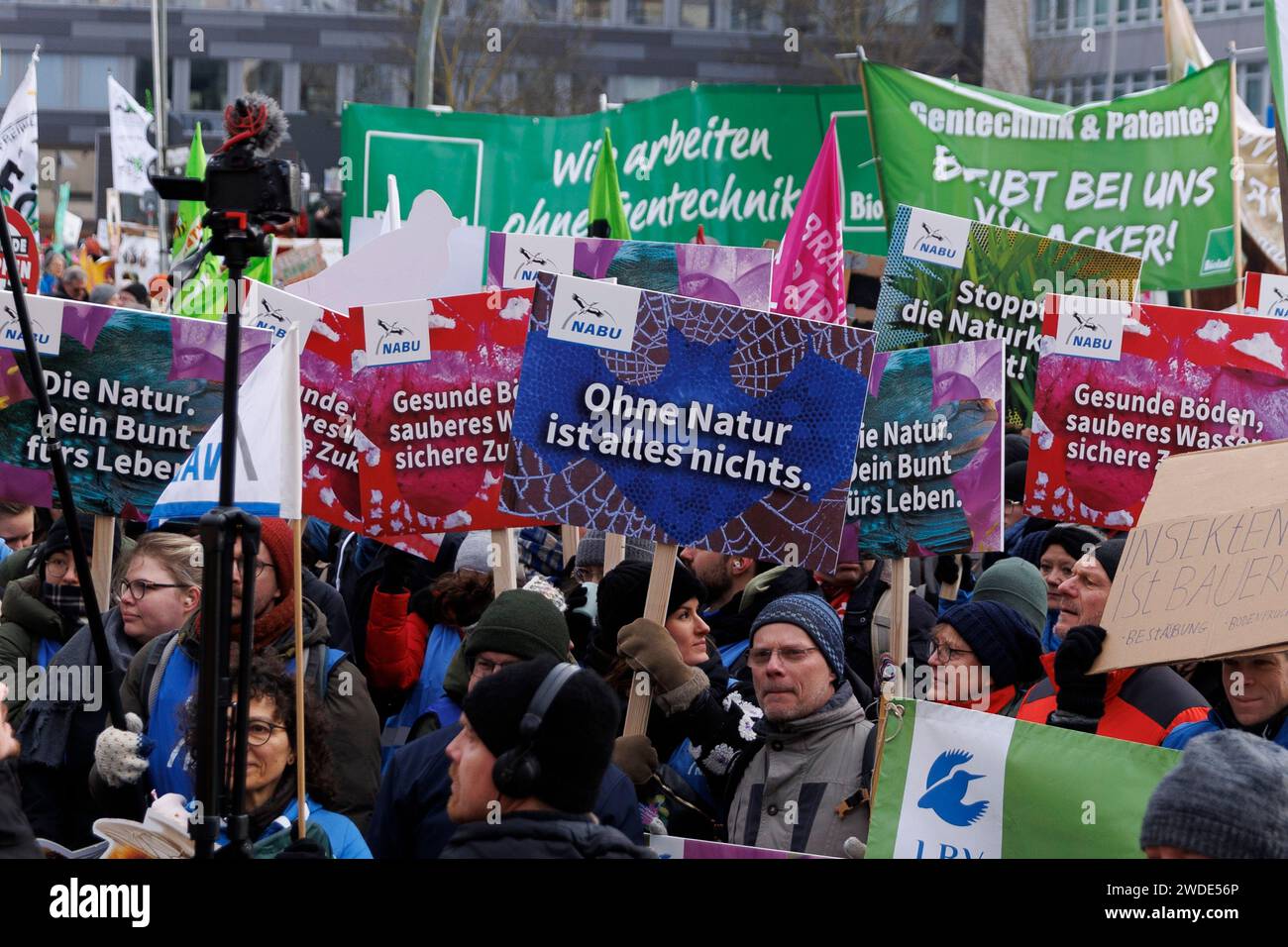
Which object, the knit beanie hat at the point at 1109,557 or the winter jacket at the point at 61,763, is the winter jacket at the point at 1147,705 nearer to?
the knit beanie hat at the point at 1109,557

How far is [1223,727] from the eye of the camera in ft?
12.8

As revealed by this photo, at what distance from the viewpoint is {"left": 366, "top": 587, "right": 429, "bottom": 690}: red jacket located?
17.6ft

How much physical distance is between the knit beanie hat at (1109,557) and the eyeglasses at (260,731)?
232 cm

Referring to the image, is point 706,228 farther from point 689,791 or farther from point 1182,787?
point 1182,787

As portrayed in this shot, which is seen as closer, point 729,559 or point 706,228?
point 729,559

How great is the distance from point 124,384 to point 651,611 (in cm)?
200

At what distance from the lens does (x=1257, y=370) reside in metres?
6.05

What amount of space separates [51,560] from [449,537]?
5.70ft

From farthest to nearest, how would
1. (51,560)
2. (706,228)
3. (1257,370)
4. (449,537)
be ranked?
(706,228) → (449,537) → (1257,370) → (51,560)

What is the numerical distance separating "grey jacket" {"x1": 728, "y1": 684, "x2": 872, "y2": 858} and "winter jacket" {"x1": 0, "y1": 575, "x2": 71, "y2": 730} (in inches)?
81.8

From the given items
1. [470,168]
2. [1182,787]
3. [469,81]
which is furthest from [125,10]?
[1182,787]

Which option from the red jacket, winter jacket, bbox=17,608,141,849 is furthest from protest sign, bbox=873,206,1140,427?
winter jacket, bbox=17,608,141,849

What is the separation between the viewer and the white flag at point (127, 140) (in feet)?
52.8

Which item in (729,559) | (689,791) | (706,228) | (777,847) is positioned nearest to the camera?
(777,847)
